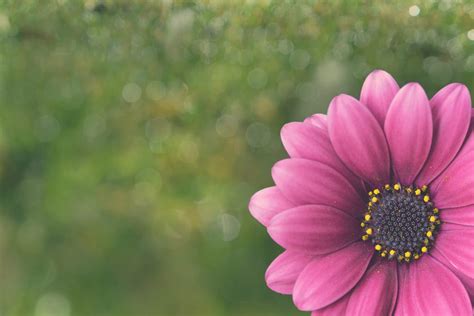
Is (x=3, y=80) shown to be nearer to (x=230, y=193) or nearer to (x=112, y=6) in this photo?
(x=112, y=6)

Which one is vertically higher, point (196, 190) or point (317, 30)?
point (317, 30)

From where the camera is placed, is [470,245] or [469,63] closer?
[470,245]

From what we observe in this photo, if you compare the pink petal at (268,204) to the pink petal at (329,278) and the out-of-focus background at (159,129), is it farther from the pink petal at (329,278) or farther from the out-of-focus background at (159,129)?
the out-of-focus background at (159,129)

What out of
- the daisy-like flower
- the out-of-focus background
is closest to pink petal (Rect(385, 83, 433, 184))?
the daisy-like flower

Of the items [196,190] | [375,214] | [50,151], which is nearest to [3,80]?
[50,151]

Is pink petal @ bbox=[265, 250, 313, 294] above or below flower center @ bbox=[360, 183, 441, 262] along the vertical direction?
A: below

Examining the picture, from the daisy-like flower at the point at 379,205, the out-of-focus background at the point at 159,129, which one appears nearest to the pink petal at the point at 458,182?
the daisy-like flower at the point at 379,205

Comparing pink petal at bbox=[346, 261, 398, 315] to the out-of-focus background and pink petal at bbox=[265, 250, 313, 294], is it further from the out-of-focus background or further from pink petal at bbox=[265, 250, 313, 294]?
the out-of-focus background
